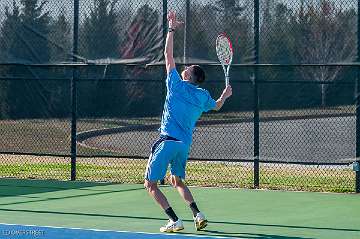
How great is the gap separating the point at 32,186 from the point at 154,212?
3561mm

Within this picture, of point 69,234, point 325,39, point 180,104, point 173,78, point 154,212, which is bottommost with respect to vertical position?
point 154,212

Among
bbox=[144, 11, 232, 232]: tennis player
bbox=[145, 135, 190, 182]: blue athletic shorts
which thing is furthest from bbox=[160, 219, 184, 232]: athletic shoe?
bbox=[145, 135, 190, 182]: blue athletic shorts

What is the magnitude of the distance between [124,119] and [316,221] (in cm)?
541

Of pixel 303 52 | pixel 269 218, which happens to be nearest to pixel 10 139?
pixel 303 52

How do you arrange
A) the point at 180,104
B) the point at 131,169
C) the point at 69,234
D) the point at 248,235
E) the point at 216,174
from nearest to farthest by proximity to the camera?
the point at 69,234 < the point at 248,235 < the point at 180,104 < the point at 216,174 < the point at 131,169

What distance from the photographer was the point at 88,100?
632 inches

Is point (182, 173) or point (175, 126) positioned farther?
point (182, 173)

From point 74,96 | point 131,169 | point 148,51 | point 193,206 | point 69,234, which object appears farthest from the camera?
point 131,169

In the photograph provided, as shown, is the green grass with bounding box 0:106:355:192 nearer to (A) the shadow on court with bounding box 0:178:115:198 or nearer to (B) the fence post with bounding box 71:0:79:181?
(B) the fence post with bounding box 71:0:79:181

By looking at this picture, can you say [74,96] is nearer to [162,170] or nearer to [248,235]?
[162,170]

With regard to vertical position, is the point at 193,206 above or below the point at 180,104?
below

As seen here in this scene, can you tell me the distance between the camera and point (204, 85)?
15.6 meters

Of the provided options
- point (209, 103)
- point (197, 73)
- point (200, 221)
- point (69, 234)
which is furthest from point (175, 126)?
point (69, 234)

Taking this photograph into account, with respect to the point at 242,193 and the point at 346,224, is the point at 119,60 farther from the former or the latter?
the point at 346,224
